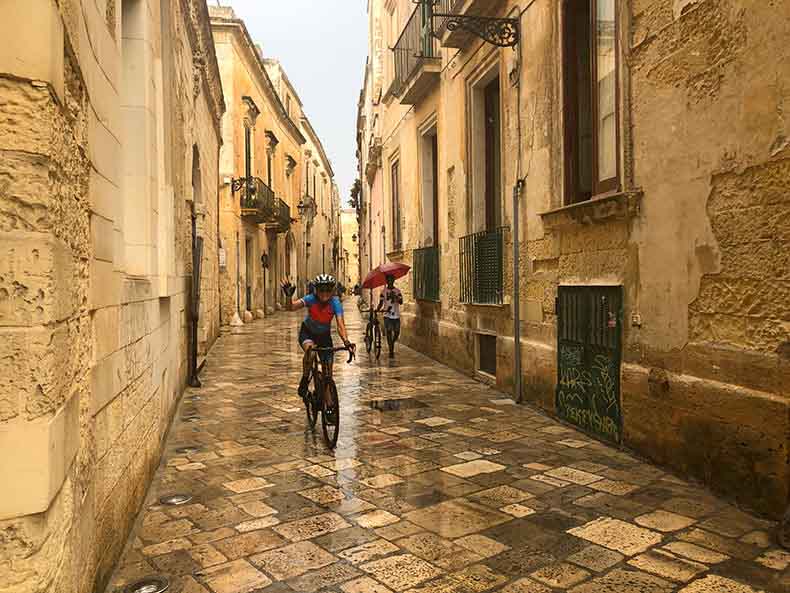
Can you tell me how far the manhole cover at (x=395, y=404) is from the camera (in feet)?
25.7

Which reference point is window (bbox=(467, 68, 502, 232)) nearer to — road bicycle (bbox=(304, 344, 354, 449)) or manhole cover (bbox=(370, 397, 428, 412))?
manhole cover (bbox=(370, 397, 428, 412))

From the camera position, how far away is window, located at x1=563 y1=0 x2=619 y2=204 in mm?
6145

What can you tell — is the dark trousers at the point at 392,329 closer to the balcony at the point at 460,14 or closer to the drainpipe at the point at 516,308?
the drainpipe at the point at 516,308

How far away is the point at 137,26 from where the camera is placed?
4883 millimetres

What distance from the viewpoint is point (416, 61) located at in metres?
12.2

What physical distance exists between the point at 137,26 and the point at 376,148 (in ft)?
48.5

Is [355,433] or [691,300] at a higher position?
[691,300]

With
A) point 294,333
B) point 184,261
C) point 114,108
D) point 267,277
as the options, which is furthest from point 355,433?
point 267,277

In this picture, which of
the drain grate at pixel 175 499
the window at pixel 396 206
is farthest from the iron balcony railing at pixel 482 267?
the window at pixel 396 206

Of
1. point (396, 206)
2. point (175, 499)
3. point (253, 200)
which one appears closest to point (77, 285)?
point (175, 499)

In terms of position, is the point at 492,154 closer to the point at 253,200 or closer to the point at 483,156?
the point at 483,156

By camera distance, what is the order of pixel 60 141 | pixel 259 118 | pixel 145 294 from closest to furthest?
pixel 60 141, pixel 145 294, pixel 259 118

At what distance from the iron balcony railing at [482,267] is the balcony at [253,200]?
13.6 meters

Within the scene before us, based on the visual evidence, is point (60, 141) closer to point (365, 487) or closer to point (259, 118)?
point (365, 487)
